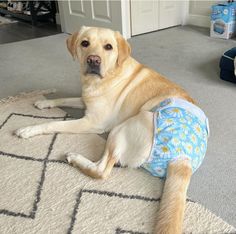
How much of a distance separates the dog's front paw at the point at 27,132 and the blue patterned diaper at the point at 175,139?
26.5 inches

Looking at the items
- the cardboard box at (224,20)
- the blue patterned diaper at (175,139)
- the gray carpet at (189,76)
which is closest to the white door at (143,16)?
the gray carpet at (189,76)

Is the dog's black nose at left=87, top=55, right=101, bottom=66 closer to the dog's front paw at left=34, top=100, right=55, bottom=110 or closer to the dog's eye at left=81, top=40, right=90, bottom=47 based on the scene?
the dog's eye at left=81, top=40, right=90, bottom=47

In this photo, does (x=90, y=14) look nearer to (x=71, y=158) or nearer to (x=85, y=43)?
(x=85, y=43)

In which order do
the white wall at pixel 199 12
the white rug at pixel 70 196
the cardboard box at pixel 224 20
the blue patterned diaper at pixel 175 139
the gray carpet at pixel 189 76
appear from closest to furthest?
the white rug at pixel 70 196 → the blue patterned diaper at pixel 175 139 → the gray carpet at pixel 189 76 → the cardboard box at pixel 224 20 → the white wall at pixel 199 12

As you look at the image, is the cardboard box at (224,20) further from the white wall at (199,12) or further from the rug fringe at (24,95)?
the rug fringe at (24,95)

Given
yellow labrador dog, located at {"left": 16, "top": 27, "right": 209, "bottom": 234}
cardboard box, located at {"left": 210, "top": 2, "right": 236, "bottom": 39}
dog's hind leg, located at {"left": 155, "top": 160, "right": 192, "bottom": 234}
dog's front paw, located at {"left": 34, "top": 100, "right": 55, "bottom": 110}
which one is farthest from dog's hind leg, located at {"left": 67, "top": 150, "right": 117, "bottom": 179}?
cardboard box, located at {"left": 210, "top": 2, "right": 236, "bottom": 39}

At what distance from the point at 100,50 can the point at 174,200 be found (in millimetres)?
897

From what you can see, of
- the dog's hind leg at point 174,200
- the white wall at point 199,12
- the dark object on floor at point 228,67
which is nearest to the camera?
the dog's hind leg at point 174,200

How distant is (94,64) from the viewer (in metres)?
1.62

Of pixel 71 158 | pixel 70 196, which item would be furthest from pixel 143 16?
pixel 70 196

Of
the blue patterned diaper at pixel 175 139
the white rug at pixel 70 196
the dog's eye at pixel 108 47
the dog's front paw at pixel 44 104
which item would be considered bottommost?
the white rug at pixel 70 196

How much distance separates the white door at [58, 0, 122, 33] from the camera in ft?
11.8

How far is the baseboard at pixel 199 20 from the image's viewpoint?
160 inches

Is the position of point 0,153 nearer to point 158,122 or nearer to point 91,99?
point 91,99
